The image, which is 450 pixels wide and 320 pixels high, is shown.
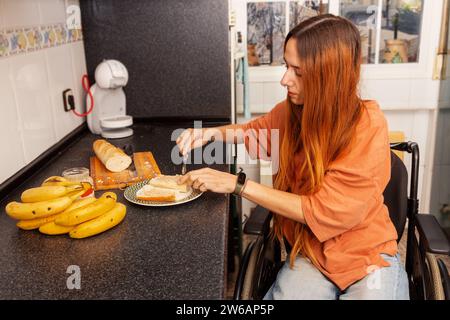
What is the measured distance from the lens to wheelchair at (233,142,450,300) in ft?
3.84

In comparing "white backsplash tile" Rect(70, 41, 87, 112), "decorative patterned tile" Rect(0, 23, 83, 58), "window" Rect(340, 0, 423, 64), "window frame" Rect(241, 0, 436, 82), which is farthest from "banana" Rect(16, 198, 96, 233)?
"window" Rect(340, 0, 423, 64)

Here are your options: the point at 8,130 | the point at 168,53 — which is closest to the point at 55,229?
the point at 8,130

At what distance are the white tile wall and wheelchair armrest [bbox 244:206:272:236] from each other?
737 mm

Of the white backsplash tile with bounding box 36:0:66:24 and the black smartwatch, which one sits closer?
the black smartwatch

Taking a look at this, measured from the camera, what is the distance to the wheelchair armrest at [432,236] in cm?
120

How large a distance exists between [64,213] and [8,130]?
1.47ft

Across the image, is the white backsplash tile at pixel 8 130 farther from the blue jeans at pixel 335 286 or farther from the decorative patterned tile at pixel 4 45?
the blue jeans at pixel 335 286

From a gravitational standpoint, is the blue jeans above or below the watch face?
below

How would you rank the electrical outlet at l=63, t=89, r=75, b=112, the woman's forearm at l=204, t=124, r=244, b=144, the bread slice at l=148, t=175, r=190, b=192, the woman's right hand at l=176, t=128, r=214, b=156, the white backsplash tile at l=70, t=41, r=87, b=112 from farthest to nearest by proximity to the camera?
1. the white backsplash tile at l=70, t=41, r=87, b=112
2. the electrical outlet at l=63, t=89, r=75, b=112
3. the woman's forearm at l=204, t=124, r=244, b=144
4. the woman's right hand at l=176, t=128, r=214, b=156
5. the bread slice at l=148, t=175, r=190, b=192

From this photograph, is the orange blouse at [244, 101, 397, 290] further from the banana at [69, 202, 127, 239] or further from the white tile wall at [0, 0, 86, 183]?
the white tile wall at [0, 0, 86, 183]

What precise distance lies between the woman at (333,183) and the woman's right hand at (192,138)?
26cm

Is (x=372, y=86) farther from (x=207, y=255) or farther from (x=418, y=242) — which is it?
(x=207, y=255)

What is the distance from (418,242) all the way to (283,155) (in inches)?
18.5
